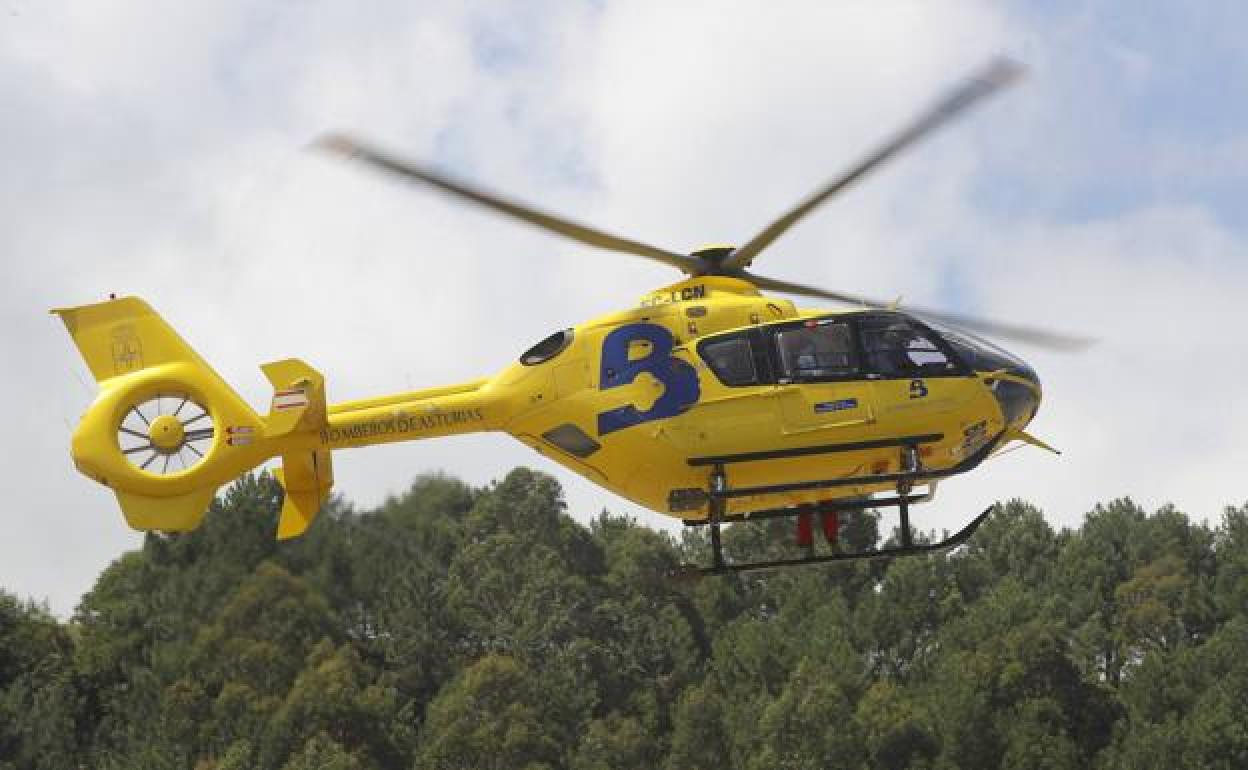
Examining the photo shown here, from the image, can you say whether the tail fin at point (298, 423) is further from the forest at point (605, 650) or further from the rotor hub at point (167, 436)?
the forest at point (605, 650)

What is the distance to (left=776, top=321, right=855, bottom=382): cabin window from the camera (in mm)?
27109

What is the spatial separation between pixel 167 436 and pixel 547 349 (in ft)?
16.3

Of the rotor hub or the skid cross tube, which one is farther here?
the rotor hub

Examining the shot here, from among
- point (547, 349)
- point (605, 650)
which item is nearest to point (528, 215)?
point (547, 349)

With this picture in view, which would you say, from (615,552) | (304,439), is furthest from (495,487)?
(304,439)

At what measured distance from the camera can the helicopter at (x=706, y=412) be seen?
88.8 feet

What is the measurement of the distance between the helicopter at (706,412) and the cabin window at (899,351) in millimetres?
23

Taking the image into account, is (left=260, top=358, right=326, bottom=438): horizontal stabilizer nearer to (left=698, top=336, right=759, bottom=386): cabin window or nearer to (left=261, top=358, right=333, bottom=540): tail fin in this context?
(left=261, top=358, right=333, bottom=540): tail fin

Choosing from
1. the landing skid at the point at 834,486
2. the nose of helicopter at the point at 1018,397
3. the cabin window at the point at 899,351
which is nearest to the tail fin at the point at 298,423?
the landing skid at the point at 834,486

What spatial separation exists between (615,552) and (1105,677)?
18899 millimetres

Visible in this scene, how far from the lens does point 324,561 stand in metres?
76.5

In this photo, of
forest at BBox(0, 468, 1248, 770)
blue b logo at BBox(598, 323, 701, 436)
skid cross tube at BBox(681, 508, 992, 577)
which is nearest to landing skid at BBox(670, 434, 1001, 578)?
skid cross tube at BBox(681, 508, 992, 577)

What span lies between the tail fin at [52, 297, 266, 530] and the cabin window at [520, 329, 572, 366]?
3.50 meters

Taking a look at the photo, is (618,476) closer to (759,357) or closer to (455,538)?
(759,357)
